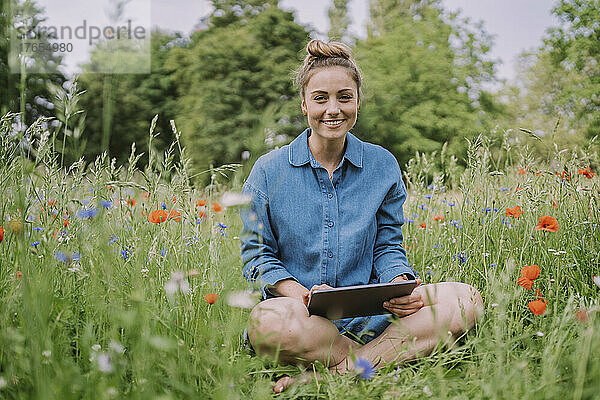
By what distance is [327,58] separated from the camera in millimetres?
2104

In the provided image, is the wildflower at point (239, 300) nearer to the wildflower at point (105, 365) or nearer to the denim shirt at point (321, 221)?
the wildflower at point (105, 365)

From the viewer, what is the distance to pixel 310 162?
6.98 feet

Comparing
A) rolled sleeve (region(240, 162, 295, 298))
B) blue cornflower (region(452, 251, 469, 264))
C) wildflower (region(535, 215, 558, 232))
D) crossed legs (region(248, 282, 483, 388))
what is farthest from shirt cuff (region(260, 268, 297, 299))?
wildflower (region(535, 215, 558, 232))

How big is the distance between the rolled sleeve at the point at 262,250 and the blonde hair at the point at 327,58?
1.55 ft

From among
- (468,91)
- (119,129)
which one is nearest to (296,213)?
(468,91)

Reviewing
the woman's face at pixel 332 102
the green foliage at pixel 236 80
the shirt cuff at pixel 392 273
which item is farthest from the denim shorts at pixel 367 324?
the green foliage at pixel 236 80

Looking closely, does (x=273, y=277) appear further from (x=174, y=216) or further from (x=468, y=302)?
(x=468, y=302)

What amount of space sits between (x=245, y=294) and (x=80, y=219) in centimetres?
70

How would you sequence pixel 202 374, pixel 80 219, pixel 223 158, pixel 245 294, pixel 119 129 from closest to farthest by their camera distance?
1. pixel 245 294
2. pixel 202 374
3. pixel 80 219
4. pixel 223 158
5. pixel 119 129

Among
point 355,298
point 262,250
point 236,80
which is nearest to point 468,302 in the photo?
point 355,298

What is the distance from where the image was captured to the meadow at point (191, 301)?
1.27 meters

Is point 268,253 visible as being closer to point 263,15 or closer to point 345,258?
point 345,258

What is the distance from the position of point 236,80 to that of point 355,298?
50.7ft

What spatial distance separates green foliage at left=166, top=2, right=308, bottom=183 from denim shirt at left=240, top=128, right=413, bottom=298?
43.1 feet
